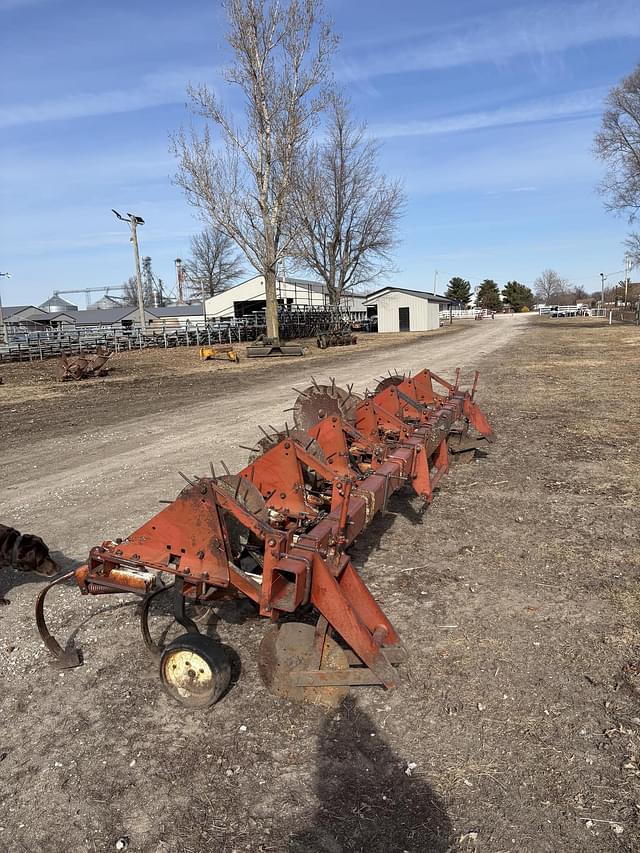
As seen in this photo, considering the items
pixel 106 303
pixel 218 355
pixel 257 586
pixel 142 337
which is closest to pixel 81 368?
pixel 218 355

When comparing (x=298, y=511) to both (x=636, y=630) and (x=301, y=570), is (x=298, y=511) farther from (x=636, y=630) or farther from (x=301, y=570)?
(x=636, y=630)

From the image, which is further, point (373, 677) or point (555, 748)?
point (373, 677)

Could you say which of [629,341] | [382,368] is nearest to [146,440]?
[382,368]

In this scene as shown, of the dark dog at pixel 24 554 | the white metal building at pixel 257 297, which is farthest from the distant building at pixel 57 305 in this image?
the dark dog at pixel 24 554

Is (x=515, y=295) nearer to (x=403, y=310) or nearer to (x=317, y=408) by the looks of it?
(x=403, y=310)

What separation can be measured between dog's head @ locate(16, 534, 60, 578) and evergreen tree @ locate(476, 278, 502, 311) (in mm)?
116069

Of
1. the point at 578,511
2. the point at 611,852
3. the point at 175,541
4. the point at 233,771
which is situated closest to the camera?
the point at 611,852

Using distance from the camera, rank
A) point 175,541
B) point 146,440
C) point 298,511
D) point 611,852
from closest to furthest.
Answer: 1. point 611,852
2. point 175,541
3. point 298,511
4. point 146,440

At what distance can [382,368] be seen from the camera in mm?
18844

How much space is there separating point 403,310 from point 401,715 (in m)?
52.4

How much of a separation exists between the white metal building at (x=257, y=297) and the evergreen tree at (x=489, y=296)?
57.5 metres

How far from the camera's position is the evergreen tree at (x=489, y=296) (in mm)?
113938

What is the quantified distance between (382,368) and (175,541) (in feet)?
53.0

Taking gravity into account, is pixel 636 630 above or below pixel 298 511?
below
